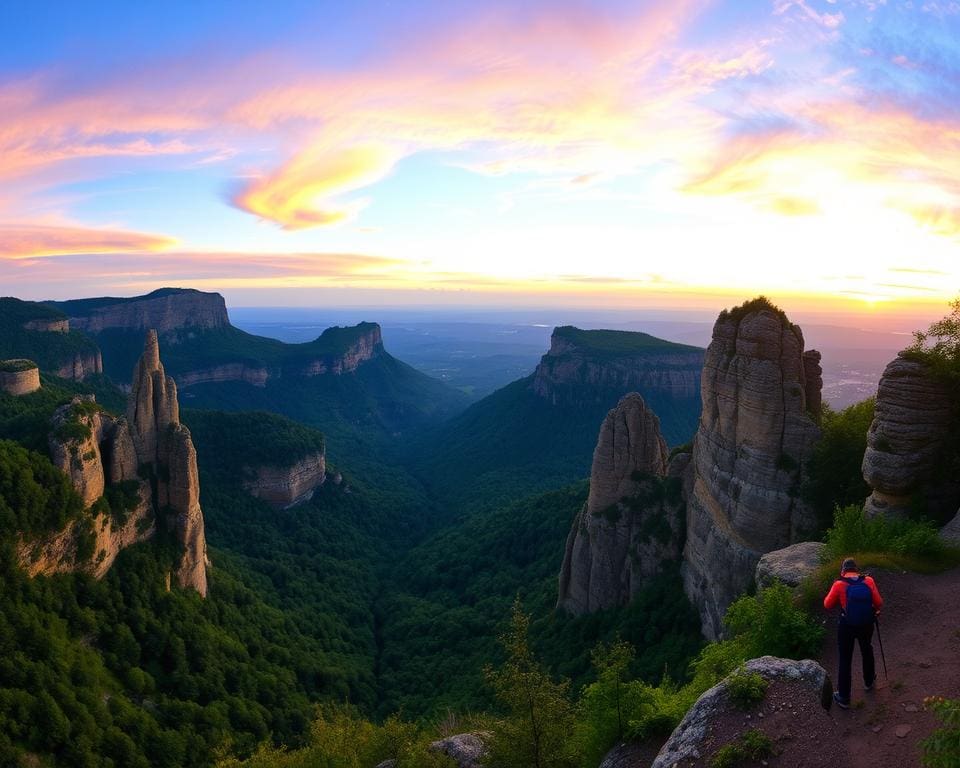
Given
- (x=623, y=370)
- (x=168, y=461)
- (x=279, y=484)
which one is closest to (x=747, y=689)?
(x=168, y=461)

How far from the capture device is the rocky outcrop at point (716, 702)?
11.7 metres

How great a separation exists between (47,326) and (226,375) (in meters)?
56.6

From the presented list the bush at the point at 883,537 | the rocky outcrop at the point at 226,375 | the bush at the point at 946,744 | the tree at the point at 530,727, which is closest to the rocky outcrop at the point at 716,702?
the bush at the point at 946,744

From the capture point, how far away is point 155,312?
16438 centimetres

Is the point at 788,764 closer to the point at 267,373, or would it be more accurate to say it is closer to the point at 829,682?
the point at 829,682

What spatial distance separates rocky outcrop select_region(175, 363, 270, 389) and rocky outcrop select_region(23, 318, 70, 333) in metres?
37.9

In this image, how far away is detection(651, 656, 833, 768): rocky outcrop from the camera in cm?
1168

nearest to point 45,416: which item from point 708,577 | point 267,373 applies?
point 708,577

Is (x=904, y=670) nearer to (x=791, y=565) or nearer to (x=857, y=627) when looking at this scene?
(x=857, y=627)

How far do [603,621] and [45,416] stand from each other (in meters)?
44.0

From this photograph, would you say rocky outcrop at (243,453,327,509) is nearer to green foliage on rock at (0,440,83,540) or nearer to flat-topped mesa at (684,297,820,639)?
green foliage on rock at (0,440,83,540)

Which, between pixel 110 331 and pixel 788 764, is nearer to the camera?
pixel 788 764

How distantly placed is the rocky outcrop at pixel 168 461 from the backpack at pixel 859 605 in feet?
148

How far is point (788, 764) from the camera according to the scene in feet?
35.1
